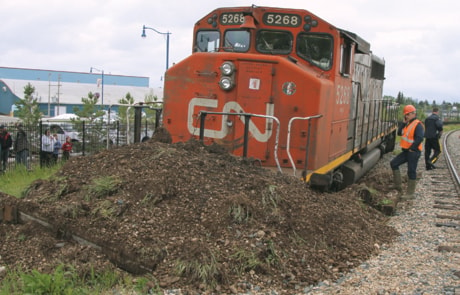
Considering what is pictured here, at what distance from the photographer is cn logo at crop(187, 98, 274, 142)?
7.34 meters

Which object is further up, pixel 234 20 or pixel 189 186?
pixel 234 20

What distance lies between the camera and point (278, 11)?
25.2 ft

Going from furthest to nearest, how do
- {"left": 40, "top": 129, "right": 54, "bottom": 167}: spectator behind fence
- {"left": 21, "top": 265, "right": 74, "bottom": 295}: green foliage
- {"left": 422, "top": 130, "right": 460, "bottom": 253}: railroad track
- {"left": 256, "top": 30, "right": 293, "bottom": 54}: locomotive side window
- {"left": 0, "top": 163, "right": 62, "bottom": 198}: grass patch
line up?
{"left": 40, "top": 129, "right": 54, "bottom": 167}: spectator behind fence
{"left": 0, "top": 163, "right": 62, "bottom": 198}: grass patch
{"left": 256, "top": 30, "right": 293, "bottom": 54}: locomotive side window
{"left": 422, "top": 130, "right": 460, "bottom": 253}: railroad track
{"left": 21, "top": 265, "right": 74, "bottom": 295}: green foliage

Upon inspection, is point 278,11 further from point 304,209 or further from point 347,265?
point 347,265

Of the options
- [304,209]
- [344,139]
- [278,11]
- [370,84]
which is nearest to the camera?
[304,209]

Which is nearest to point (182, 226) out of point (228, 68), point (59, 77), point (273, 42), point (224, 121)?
point (224, 121)

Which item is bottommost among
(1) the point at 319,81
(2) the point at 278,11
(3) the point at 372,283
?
(3) the point at 372,283

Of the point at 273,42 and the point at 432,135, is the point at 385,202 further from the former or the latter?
the point at 432,135

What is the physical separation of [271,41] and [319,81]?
1.26 meters

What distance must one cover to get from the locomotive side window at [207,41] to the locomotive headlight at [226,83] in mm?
1141

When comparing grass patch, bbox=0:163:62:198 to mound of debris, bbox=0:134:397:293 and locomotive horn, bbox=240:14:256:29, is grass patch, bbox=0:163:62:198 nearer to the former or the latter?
mound of debris, bbox=0:134:397:293

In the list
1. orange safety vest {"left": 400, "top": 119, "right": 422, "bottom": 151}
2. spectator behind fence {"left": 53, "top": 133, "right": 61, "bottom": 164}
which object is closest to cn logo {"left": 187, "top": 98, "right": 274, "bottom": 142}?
orange safety vest {"left": 400, "top": 119, "right": 422, "bottom": 151}

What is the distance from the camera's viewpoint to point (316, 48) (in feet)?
25.3

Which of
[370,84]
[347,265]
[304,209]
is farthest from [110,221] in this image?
[370,84]
